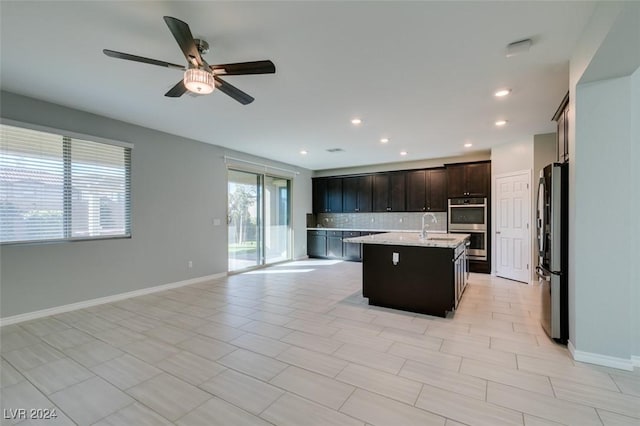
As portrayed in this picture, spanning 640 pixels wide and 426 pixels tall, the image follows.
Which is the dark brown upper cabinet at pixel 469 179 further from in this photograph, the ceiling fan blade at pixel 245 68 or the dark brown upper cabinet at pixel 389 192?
the ceiling fan blade at pixel 245 68

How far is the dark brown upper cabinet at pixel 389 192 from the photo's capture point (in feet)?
23.9

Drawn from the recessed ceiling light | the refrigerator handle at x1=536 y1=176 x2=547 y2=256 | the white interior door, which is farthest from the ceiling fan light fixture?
the white interior door

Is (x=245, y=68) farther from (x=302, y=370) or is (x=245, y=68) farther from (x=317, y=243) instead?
(x=317, y=243)

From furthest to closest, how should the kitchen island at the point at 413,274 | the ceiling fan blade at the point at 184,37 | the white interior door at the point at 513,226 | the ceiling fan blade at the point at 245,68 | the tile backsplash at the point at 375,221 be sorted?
the tile backsplash at the point at 375,221 → the white interior door at the point at 513,226 → the kitchen island at the point at 413,274 → the ceiling fan blade at the point at 245,68 → the ceiling fan blade at the point at 184,37

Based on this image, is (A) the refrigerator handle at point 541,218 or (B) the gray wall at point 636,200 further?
(A) the refrigerator handle at point 541,218

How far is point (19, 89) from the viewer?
10.4 feet

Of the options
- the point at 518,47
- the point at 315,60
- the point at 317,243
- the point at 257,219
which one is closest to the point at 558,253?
the point at 518,47

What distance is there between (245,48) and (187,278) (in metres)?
4.15

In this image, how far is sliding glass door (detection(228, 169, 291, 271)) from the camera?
6137mm

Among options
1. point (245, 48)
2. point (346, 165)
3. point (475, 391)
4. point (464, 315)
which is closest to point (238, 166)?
point (346, 165)

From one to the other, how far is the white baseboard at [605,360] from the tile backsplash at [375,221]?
467cm

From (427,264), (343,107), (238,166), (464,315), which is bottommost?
(464,315)

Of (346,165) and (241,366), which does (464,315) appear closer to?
(241,366)

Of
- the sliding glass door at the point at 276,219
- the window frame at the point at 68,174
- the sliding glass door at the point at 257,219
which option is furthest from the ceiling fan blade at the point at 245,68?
the sliding glass door at the point at 276,219
